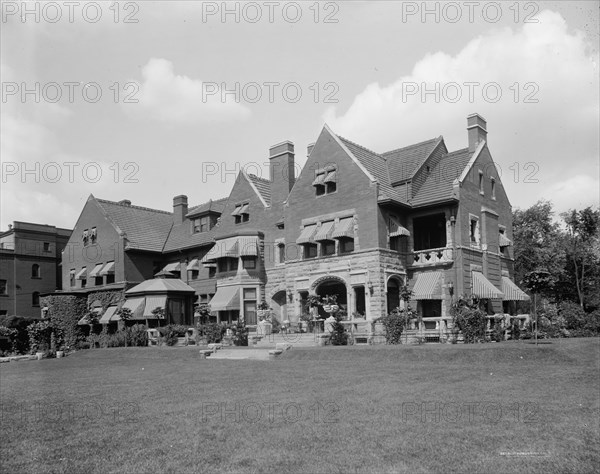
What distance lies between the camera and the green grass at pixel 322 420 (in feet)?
30.7

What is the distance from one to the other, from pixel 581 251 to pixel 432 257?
2581 cm

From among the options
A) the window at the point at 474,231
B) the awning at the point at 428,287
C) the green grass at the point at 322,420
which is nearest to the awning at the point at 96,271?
the awning at the point at 428,287

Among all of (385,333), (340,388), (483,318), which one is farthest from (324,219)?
(340,388)

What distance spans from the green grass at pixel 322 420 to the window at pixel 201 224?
27.9m

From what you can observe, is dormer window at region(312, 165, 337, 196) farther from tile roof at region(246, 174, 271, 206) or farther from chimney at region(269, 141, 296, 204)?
tile roof at region(246, 174, 271, 206)

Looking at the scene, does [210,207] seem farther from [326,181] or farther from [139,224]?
[326,181]

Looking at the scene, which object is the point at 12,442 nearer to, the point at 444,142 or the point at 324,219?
the point at 324,219

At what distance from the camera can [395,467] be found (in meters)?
8.95

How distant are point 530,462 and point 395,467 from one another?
2192 millimetres

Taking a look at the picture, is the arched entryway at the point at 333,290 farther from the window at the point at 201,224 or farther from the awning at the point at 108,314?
the awning at the point at 108,314

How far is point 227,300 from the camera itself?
40219 mm

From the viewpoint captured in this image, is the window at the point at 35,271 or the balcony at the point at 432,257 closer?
the balcony at the point at 432,257

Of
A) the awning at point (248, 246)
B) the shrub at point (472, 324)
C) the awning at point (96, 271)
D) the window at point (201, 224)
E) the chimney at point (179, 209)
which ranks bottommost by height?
the shrub at point (472, 324)

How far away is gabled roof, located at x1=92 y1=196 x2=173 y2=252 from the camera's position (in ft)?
162
